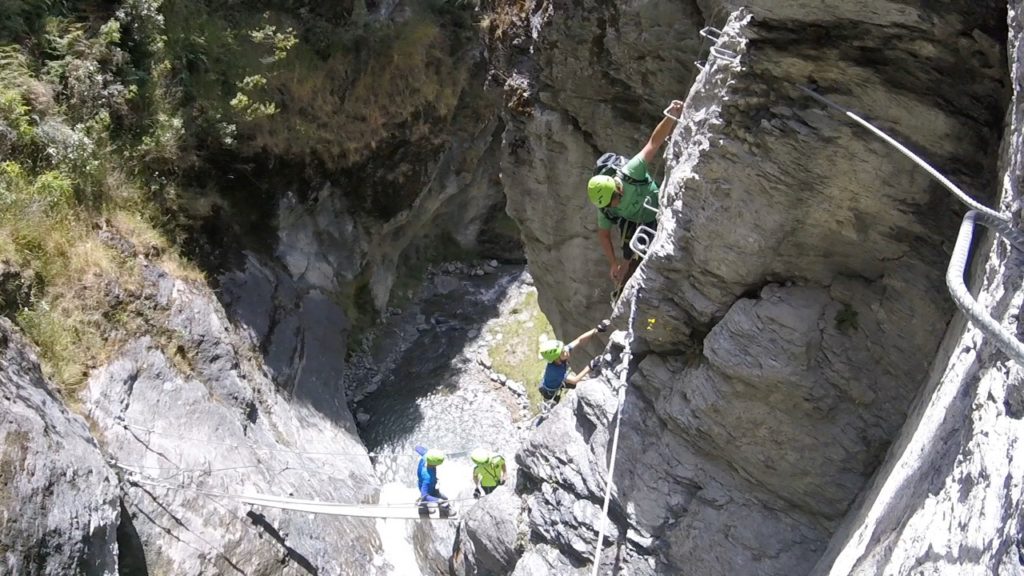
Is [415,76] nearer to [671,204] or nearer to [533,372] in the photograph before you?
[533,372]

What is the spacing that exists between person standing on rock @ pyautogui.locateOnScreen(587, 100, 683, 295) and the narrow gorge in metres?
0.66

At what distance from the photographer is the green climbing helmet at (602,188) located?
314 inches

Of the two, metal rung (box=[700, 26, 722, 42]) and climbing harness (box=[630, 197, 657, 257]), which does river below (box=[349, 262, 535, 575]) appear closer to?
climbing harness (box=[630, 197, 657, 257])

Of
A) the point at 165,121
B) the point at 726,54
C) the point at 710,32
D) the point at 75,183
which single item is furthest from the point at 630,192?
the point at 165,121

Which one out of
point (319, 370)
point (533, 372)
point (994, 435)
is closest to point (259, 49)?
point (319, 370)

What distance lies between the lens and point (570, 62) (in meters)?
10.5

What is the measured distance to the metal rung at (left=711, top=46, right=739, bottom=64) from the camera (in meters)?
5.67

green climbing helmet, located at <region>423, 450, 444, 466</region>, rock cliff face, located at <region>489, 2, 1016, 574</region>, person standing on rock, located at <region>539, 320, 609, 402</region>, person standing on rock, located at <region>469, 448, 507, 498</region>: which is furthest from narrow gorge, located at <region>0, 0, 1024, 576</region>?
green climbing helmet, located at <region>423, 450, 444, 466</region>

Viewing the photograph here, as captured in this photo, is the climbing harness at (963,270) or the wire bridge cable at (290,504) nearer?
the climbing harness at (963,270)

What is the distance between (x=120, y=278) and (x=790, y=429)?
9.35 metres

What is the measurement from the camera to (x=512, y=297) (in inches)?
782

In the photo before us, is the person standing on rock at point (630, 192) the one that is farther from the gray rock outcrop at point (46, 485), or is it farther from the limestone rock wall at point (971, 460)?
the gray rock outcrop at point (46, 485)

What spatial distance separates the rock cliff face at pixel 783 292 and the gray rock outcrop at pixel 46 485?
453 cm

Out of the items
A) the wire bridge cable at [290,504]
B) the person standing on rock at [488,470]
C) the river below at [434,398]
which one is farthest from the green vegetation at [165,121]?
the person standing on rock at [488,470]
